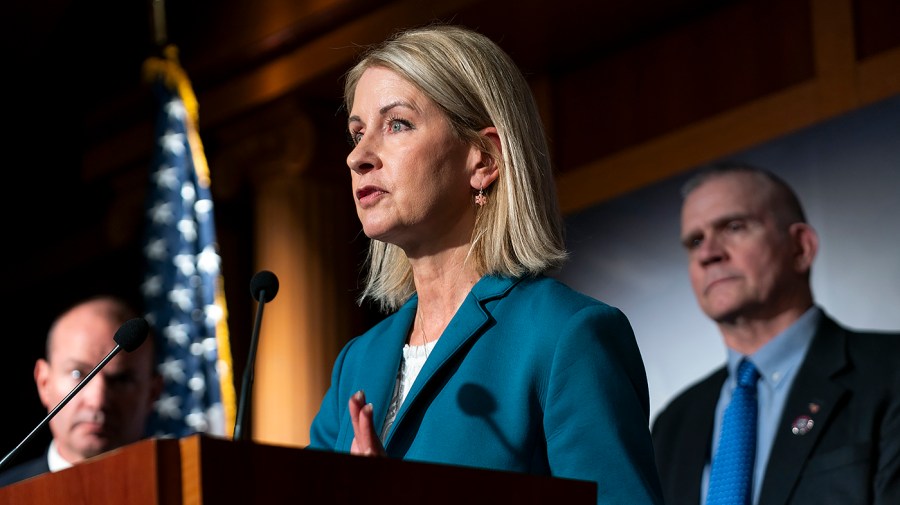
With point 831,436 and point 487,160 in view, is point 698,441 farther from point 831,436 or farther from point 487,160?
point 487,160

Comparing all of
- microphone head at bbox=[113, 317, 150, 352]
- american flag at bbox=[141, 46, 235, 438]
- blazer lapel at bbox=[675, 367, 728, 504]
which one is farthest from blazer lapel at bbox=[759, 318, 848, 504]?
american flag at bbox=[141, 46, 235, 438]

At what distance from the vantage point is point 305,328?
5.46 meters

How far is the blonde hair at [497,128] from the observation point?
7.64 ft

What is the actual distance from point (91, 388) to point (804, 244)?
209cm

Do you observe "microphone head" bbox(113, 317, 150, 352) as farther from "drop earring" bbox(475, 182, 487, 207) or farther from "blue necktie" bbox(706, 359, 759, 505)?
"blue necktie" bbox(706, 359, 759, 505)

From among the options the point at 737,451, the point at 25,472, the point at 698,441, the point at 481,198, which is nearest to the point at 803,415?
the point at 737,451

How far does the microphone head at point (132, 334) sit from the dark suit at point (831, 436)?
1885 mm

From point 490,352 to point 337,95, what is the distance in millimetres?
3323

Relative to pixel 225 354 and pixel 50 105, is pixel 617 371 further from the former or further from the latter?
pixel 50 105

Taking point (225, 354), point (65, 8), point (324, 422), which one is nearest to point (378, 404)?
point (324, 422)

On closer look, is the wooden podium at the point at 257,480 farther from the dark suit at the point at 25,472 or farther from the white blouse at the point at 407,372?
the dark suit at the point at 25,472

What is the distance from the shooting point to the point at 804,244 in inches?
166

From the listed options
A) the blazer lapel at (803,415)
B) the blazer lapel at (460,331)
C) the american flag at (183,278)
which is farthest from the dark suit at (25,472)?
the blazer lapel at (460,331)

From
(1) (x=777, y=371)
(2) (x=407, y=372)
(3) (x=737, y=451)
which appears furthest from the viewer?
(1) (x=777, y=371)
